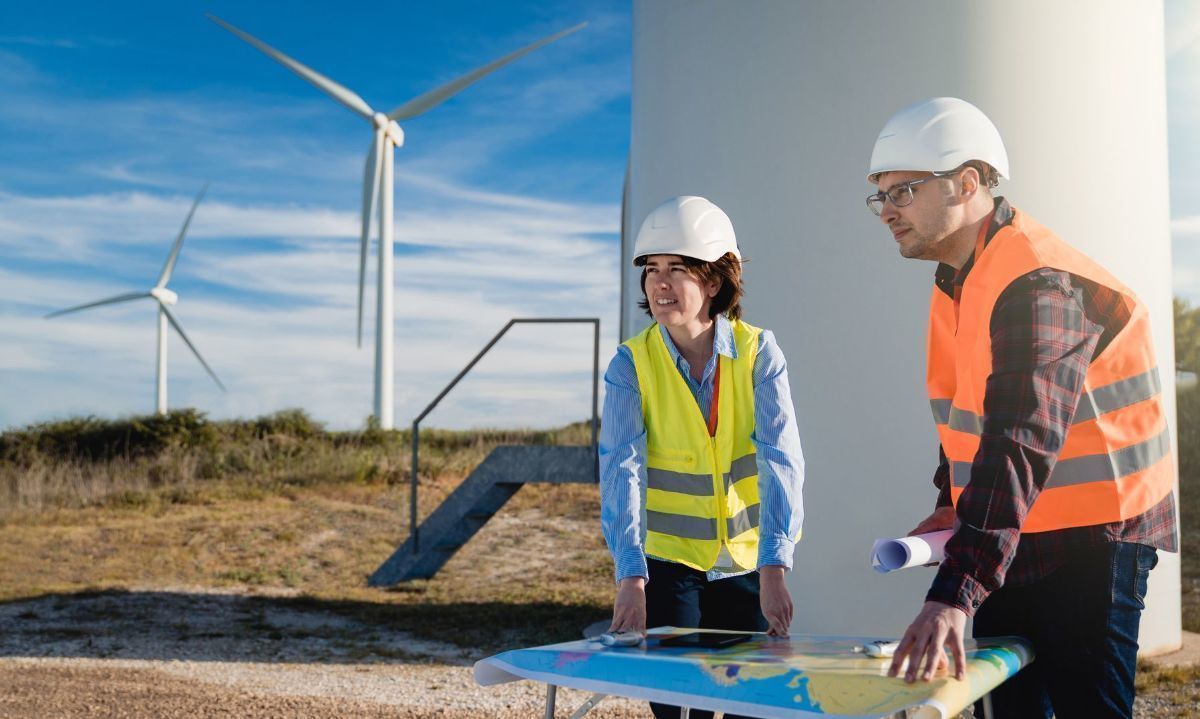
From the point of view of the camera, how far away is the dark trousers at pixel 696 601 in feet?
9.48

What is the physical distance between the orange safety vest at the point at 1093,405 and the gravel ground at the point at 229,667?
167 inches

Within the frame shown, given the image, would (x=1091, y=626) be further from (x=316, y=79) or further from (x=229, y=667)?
(x=316, y=79)

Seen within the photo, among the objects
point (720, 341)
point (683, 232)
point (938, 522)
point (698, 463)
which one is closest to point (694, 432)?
point (698, 463)

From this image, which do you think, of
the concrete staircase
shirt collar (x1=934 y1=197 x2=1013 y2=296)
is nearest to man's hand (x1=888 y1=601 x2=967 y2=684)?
shirt collar (x1=934 y1=197 x2=1013 y2=296)

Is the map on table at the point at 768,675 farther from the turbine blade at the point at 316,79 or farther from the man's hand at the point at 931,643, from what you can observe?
the turbine blade at the point at 316,79

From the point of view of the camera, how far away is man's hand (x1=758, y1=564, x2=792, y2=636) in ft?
8.93

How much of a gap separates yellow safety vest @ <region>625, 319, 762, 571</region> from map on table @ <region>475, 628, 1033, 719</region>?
393 mm

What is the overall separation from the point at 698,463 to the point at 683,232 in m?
0.58

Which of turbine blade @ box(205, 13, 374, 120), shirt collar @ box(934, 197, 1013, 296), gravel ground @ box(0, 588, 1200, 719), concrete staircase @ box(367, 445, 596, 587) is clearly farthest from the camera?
turbine blade @ box(205, 13, 374, 120)

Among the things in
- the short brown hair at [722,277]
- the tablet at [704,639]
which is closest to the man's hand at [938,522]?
the tablet at [704,639]

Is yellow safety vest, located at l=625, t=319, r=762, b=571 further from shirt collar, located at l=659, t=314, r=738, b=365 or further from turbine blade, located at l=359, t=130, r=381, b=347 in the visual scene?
turbine blade, located at l=359, t=130, r=381, b=347

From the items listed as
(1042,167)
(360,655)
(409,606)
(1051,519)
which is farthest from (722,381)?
(409,606)

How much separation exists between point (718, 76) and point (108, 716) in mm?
5333

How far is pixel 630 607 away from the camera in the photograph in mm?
2691
